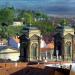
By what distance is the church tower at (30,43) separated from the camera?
27567 millimetres

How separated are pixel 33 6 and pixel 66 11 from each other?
48.6ft

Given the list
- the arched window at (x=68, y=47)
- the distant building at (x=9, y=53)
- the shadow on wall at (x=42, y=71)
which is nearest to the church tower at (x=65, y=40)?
the arched window at (x=68, y=47)

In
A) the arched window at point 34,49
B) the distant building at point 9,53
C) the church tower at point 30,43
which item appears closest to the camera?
the church tower at point 30,43

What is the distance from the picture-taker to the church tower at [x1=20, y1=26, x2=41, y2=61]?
27567 millimetres

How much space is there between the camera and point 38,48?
91.7 feet

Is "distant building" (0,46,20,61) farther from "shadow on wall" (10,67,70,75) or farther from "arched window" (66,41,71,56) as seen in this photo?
"shadow on wall" (10,67,70,75)

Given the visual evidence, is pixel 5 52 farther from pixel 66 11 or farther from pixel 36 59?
pixel 66 11

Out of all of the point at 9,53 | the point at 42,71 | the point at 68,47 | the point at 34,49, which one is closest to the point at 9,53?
the point at 9,53

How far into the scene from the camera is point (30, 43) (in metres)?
27.8

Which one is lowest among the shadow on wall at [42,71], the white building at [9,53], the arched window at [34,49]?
the white building at [9,53]

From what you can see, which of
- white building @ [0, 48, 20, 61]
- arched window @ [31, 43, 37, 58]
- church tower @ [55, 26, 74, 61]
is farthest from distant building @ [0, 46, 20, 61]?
church tower @ [55, 26, 74, 61]

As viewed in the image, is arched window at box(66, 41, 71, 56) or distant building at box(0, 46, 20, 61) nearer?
arched window at box(66, 41, 71, 56)

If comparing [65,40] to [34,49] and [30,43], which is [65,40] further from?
[30,43]

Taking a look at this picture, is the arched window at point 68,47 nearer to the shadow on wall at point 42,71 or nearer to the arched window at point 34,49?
the arched window at point 34,49
